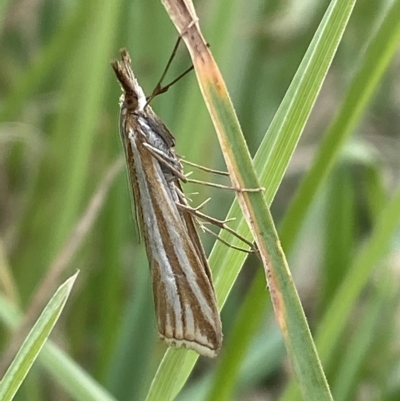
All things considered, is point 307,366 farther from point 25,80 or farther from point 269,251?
point 25,80

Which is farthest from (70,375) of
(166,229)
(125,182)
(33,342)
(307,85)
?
(125,182)

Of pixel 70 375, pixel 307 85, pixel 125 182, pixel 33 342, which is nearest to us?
pixel 33 342

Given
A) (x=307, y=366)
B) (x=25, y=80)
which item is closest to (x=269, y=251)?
(x=307, y=366)

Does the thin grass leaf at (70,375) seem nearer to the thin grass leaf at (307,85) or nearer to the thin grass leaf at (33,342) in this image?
the thin grass leaf at (307,85)

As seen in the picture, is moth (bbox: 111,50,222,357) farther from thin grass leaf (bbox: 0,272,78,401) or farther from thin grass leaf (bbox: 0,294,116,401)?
thin grass leaf (bbox: 0,272,78,401)

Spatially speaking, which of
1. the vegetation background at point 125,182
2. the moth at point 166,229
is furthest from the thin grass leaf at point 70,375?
the vegetation background at point 125,182

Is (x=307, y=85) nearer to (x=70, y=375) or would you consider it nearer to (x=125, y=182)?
(x=70, y=375)
